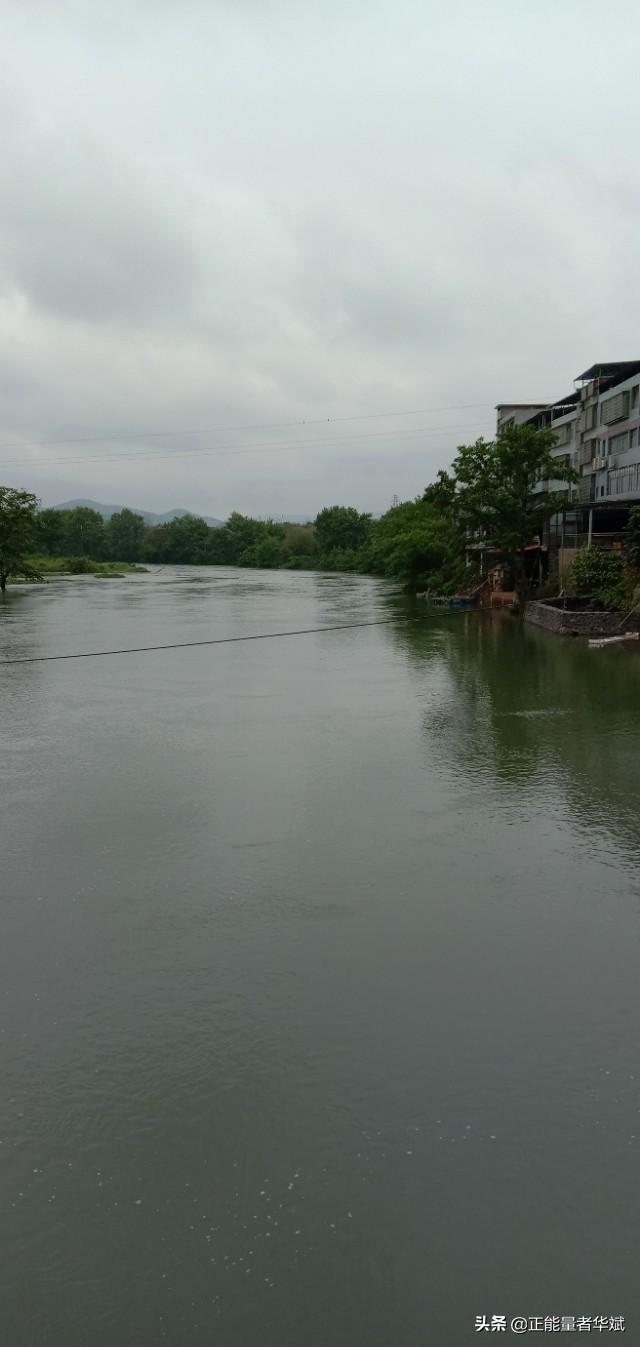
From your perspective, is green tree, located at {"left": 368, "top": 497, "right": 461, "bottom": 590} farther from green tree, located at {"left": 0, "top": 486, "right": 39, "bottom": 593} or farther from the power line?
green tree, located at {"left": 0, "top": 486, "right": 39, "bottom": 593}

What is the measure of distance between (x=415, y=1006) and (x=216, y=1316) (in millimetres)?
2998

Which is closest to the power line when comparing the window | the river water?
the river water

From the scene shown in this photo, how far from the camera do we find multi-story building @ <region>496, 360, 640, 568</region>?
38.5 metres

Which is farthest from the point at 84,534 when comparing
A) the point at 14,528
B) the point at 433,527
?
Result: the point at 433,527

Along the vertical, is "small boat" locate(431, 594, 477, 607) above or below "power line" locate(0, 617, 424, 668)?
above

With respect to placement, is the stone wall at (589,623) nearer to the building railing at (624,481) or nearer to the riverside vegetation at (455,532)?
the riverside vegetation at (455,532)

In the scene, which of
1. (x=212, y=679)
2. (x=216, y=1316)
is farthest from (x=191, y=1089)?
(x=212, y=679)

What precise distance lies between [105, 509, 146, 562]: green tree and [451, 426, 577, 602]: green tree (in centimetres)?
11477

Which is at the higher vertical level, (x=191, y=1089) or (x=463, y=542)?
(x=463, y=542)

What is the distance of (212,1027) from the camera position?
6.79m

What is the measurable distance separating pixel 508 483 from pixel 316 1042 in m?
37.8

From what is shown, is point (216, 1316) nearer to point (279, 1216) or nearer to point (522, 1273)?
point (279, 1216)

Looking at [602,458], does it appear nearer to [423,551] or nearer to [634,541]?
[634,541]

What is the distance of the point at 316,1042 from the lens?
658cm
